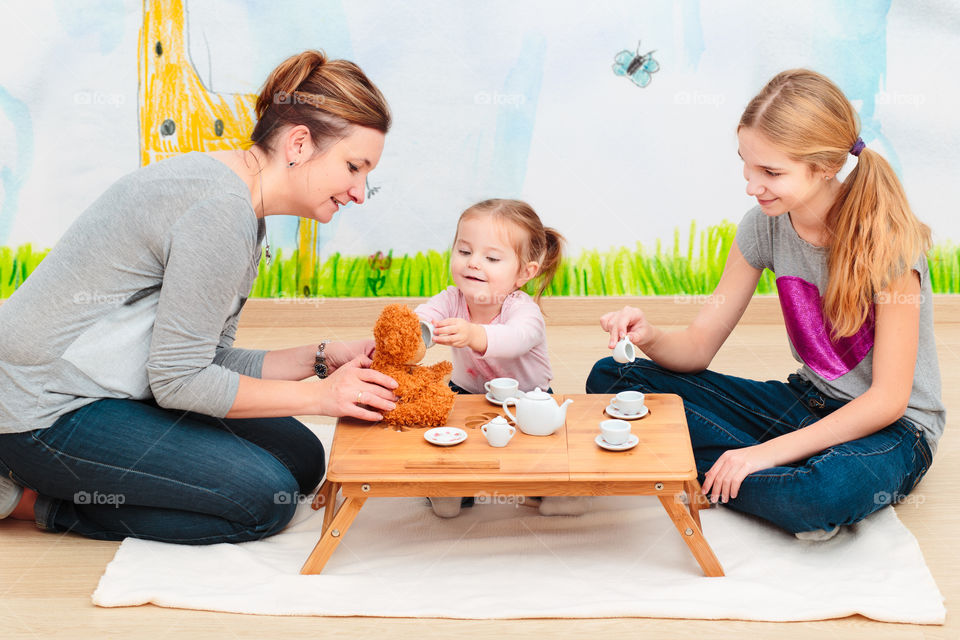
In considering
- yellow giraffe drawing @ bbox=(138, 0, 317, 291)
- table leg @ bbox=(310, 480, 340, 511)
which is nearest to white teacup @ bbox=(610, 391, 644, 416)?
table leg @ bbox=(310, 480, 340, 511)

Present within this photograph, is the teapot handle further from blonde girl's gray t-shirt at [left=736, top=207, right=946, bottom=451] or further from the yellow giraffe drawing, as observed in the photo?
the yellow giraffe drawing

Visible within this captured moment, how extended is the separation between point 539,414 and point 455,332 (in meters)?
0.35

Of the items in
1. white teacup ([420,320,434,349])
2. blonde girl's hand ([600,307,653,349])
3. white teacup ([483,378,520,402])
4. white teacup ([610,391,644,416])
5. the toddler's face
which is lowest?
white teacup ([483,378,520,402])

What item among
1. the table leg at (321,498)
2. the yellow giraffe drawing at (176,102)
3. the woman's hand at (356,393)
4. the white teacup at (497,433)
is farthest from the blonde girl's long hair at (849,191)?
the yellow giraffe drawing at (176,102)

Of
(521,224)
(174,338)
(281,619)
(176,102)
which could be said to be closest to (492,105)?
(176,102)

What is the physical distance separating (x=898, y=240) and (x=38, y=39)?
11.6 feet

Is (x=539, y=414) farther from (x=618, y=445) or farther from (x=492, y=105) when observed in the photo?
(x=492, y=105)

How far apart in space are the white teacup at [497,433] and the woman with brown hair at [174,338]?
0.82ft

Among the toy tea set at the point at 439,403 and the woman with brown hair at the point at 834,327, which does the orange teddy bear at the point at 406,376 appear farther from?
the woman with brown hair at the point at 834,327

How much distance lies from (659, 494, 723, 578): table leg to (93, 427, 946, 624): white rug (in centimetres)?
3

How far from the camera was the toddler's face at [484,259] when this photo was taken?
2521 millimetres

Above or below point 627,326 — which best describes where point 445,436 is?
below

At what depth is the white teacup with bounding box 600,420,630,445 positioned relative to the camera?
6.66 ft

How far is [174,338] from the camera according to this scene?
80.2 inches
